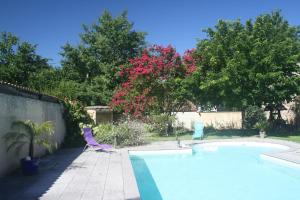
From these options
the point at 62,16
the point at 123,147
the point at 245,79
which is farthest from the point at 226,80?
the point at 62,16

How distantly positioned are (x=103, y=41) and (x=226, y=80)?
18.4 meters

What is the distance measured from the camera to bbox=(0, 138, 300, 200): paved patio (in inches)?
293

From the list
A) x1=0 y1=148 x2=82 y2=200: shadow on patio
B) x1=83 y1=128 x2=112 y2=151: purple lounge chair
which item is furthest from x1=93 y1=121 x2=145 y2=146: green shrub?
x1=0 y1=148 x2=82 y2=200: shadow on patio

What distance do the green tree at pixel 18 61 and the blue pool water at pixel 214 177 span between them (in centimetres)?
2245

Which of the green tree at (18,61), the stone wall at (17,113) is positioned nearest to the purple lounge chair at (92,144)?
the stone wall at (17,113)

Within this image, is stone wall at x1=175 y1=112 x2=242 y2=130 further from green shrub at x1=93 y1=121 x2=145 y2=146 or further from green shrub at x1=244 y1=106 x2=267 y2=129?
green shrub at x1=93 y1=121 x2=145 y2=146

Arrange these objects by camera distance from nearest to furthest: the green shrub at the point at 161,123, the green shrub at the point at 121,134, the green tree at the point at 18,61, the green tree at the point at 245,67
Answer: the green shrub at the point at 121,134 → the green tree at the point at 245,67 → the green shrub at the point at 161,123 → the green tree at the point at 18,61

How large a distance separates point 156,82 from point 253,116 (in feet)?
27.2

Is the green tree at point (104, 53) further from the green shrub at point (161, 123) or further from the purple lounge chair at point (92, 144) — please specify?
the purple lounge chair at point (92, 144)

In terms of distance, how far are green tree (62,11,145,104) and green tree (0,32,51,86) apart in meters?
3.23

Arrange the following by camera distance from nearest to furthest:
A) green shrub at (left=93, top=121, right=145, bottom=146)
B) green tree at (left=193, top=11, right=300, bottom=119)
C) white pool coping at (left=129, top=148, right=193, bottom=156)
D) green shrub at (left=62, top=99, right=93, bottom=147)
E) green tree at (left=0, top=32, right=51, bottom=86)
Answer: white pool coping at (left=129, top=148, right=193, bottom=156) < green shrub at (left=93, top=121, right=145, bottom=146) < green shrub at (left=62, top=99, right=93, bottom=147) < green tree at (left=193, top=11, right=300, bottom=119) < green tree at (left=0, top=32, right=51, bottom=86)

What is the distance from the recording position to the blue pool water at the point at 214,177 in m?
9.44

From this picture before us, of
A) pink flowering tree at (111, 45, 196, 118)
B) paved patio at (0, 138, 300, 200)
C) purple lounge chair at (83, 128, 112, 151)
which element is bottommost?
paved patio at (0, 138, 300, 200)

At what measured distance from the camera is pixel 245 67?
2023 centimetres
